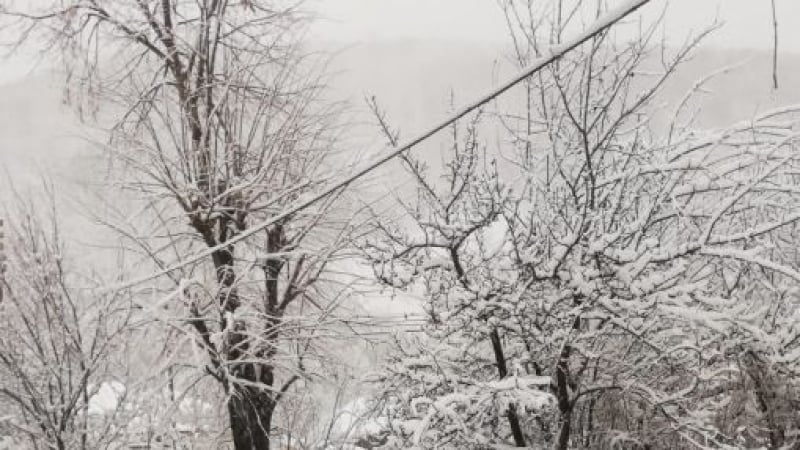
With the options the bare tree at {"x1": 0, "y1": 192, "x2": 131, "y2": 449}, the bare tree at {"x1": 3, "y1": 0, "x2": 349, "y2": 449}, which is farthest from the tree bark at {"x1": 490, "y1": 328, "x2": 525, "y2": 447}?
the bare tree at {"x1": 0, "y1": 192, "x2": 131, "y2": 449}

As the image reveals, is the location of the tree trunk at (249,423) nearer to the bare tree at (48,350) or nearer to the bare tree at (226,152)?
the bare tree at (226,152)

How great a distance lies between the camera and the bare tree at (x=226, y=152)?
8.25 meters

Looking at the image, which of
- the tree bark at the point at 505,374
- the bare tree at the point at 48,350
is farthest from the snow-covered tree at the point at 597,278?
the bare tree at the point at 48,350

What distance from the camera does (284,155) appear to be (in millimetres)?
8633

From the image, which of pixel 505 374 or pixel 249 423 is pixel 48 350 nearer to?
pixel 249 423

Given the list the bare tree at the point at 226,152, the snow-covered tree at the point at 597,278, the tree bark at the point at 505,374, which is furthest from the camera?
the bare tree at the point at 226,152

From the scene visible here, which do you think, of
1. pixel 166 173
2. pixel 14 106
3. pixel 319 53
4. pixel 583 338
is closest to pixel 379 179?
pixel 319 53

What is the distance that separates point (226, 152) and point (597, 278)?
14.4 ft

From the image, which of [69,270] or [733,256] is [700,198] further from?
[69,270]

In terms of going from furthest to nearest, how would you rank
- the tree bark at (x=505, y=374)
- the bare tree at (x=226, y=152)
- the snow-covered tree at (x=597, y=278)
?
the bare tree at (x=226, y=152) < the tree bark at (x=505, y=374) < the snow-covered tree at (x=597, y=278)

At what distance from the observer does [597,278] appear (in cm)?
586

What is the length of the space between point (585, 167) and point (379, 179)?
4585 millimetres

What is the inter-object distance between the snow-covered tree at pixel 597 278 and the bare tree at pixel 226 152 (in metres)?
1.98

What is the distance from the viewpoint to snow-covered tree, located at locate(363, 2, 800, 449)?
5.79 metres
